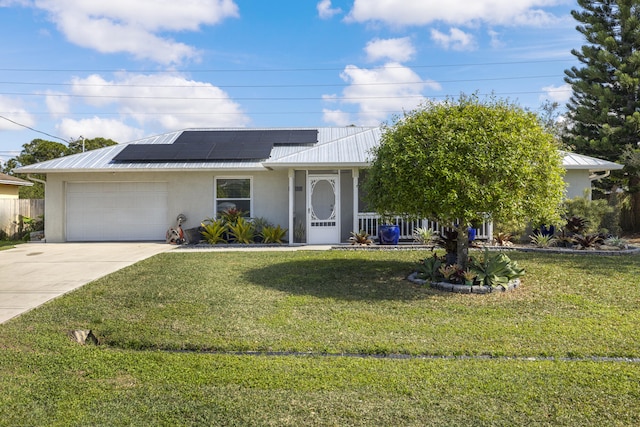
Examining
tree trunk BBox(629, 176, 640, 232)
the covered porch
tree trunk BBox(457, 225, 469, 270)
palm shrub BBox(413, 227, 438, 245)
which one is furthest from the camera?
tree trunk BBox(629, 176, 640, 232)

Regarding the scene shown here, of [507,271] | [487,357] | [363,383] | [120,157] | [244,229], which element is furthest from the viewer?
[120,157]

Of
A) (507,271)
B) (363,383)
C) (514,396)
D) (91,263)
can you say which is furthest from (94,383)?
(91,263)

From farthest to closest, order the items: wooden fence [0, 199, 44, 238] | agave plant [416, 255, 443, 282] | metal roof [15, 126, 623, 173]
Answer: wooden fence [0, 199, 44, 238] < metal roof [15, 126, 623, 173] < agave plant [416, 255, 443, 282]

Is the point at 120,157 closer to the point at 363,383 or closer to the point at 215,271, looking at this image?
the point at 215,271

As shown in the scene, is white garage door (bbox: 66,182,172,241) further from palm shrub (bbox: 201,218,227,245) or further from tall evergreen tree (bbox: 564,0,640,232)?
tall evergreen tree (bbox: 564,0,640,232)

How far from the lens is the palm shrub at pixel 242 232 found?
46.1ft

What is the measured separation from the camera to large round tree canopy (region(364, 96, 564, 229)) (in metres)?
7.12


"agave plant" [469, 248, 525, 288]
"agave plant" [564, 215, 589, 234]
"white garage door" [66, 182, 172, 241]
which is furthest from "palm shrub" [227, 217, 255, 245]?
"agave plant" [564, 215, 589, 234]

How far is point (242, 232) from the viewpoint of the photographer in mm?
14062

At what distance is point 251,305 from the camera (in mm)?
6539

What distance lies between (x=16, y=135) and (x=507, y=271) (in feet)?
118

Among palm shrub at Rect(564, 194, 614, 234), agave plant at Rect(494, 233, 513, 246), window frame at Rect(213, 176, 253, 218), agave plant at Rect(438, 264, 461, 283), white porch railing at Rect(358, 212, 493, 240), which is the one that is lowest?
agave plant at Rect(438, 264, 461, 283)

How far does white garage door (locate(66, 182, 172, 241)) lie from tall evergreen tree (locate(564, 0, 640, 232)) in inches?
711

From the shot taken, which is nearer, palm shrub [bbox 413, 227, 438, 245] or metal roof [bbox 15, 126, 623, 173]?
palm shrub [bbox 413, 227, 438, 245]
